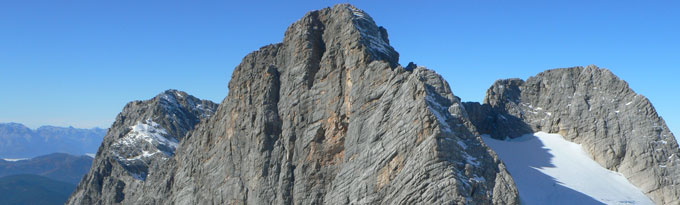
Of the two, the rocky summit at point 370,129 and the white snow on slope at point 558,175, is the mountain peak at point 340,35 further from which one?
the white snow on slope at point 558,175

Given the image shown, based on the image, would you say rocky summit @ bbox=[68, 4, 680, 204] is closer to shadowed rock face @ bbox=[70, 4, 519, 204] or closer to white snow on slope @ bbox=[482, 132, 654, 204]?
shadowed rock face @ bbox=[70, 4, 519, 204]

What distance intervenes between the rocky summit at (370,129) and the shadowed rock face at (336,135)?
5.7 inches

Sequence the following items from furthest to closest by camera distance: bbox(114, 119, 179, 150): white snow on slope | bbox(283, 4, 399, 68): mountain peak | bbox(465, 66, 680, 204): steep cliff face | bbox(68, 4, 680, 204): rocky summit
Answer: bbox(114, 119, 179, 150): white snow on slope < bbox(465, 66, 680, 204): steep cliff face < bbox(283, 4, 399, 68): mountain peak < bbox(68, 4, 680, 204): rocky summit

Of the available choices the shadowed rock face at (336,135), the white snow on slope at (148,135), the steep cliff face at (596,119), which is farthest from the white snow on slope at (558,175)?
the white snow on slope at (148,135)

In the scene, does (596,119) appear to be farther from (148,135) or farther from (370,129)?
(148,135)

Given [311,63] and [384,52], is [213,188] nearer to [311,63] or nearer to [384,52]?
[311,63]

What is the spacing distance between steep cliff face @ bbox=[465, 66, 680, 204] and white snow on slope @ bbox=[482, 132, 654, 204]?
1871 mm

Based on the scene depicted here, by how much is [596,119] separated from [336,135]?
51083 millimetres

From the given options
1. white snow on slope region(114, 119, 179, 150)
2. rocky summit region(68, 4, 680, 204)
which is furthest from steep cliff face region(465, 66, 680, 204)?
white snow on slope region(114, 119, 179, 150)

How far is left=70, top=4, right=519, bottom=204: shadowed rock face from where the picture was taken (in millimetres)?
60000

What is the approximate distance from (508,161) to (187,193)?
1863 inches

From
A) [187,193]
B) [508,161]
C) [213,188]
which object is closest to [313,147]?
[213,188]

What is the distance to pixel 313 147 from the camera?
77.5 m

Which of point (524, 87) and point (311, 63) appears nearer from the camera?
point (311, 63)
